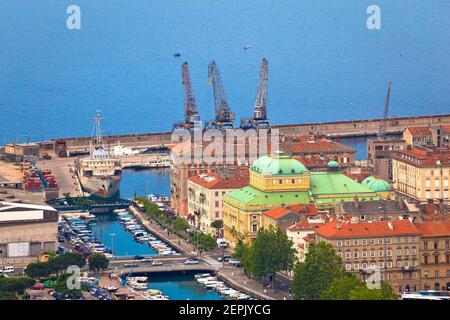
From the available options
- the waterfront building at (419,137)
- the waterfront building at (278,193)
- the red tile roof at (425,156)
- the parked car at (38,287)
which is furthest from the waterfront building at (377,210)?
the waterfront building at (419,137)

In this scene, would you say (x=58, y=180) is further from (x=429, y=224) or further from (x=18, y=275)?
(x=429, y=224)

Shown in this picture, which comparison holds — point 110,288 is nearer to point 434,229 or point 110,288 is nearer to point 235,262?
point 235,262

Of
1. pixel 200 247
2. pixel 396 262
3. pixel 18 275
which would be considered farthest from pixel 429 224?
pixel 18 275

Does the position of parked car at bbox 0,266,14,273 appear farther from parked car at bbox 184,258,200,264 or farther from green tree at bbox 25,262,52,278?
parked car at bbox 184,258,200,264

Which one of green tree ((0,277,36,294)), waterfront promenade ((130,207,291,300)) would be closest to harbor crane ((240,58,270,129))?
waterfront promenade ((130,207,291,300))

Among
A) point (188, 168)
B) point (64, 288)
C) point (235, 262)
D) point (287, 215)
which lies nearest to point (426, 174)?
point (188, 168)

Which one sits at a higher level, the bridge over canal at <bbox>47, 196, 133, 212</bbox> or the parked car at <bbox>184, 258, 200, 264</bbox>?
the bridge over canal at <bbox>47, 196, 133, 212</bbox>

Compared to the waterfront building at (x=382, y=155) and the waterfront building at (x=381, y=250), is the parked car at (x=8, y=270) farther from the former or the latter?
the waterfront building at (x=382, y=155)

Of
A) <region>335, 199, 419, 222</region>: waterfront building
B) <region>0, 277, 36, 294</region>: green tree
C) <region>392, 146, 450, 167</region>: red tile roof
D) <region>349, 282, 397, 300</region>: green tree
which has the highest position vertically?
<region>392, 146, 450, 167</region>: red tile roof
